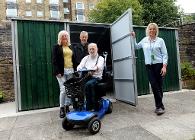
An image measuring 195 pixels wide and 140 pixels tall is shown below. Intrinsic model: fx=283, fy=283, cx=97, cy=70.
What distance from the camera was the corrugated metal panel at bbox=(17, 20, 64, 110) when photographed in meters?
7.88

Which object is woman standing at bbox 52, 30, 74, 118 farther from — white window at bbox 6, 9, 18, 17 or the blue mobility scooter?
white window at bbox 6, 9, 18, 17

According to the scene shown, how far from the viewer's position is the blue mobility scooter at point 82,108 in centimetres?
507

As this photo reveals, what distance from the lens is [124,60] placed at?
7.95 meters

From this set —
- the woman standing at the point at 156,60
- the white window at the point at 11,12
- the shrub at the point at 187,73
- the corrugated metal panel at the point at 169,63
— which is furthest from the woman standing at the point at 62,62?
the white window at the point at 11,12

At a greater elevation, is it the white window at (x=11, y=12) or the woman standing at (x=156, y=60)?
the white window at (x=11, y=12)

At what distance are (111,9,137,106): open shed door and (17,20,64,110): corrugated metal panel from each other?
5.98 ft

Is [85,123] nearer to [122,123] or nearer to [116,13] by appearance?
[122,123]

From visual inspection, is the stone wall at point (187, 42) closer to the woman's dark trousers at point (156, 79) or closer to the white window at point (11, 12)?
the woman's dark trousers at point (156, 79)

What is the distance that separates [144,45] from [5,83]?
20.0 feet

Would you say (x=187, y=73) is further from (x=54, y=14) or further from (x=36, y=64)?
(x=54, y=14)

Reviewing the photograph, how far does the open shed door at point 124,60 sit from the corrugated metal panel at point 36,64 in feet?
5.98

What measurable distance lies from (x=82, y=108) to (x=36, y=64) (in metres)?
2.94

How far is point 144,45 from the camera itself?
6578 mm

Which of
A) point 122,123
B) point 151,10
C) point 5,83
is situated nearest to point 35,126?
point 122,123
